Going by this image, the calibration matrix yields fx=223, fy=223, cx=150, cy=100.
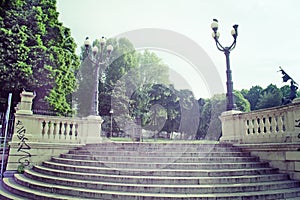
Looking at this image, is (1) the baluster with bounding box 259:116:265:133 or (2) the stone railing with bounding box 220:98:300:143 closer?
Result: (2) the stone railing with bounding box 220:98:300:143

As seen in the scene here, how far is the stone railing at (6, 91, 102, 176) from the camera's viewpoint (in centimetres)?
816

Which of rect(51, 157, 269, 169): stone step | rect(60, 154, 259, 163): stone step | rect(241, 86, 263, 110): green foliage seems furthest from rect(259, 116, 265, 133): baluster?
rect(241, 86, 263, 110): green foliage

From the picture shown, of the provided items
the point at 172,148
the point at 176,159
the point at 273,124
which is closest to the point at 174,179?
the point at 176,159

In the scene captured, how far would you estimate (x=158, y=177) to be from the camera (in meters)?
5.56

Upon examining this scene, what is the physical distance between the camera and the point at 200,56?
34.1ft

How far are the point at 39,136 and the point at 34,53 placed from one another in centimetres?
592

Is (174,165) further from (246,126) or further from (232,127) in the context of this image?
(232,127)

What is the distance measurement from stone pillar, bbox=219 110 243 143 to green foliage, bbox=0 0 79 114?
392 inches

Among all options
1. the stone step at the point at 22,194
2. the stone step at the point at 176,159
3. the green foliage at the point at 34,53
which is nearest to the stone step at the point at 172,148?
the stone step at the point at 176,159

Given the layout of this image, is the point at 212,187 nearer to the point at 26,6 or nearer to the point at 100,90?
the point at 26,6

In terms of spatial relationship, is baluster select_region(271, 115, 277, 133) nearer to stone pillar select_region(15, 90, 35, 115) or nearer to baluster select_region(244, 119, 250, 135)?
baluster select_region(244, 119, 250, 135)

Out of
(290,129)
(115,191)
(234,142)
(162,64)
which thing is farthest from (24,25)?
(162,64)

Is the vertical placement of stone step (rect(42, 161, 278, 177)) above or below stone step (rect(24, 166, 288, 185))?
above

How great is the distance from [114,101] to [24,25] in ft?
44.1
